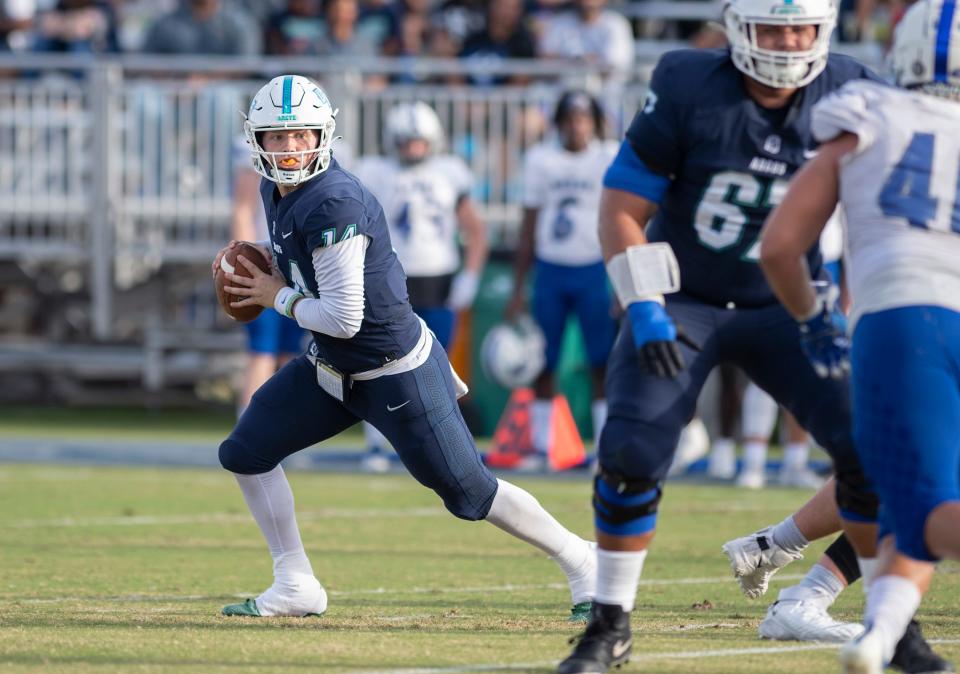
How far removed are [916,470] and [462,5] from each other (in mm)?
12662

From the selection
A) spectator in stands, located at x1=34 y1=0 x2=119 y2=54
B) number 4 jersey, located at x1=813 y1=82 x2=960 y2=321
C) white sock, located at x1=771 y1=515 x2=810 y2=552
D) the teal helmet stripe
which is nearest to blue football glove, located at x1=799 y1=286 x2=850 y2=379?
number 4 jersey, located at x1=813 y1=82 x2=960 y2=321

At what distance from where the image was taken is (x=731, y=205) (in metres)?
5.02

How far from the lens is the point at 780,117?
499 centimetres

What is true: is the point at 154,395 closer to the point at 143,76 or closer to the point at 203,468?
the point at 143,76

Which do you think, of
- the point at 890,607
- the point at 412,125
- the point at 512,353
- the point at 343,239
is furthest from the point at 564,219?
the point at 890,607

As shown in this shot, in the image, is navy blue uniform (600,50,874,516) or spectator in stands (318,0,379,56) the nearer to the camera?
navy blue uniform (600,50,874,516)

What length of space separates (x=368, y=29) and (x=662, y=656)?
37.1 feet

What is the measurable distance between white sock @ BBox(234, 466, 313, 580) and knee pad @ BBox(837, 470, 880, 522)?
1.93m

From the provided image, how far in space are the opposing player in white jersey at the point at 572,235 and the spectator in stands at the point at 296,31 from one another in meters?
4.39

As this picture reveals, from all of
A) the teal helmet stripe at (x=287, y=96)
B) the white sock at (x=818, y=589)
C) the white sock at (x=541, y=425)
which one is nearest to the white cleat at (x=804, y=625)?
the white sock at (x=818, y=589)

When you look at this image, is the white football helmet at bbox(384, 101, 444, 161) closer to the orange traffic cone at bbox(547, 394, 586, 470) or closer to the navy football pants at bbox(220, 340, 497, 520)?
the orange traffic cone at bbox(547, 394, 586, 470)

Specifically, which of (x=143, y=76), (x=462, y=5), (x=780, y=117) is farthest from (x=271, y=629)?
(x=462, y=5)

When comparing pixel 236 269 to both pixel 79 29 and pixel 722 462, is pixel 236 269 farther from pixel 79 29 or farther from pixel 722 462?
pixel 79 29

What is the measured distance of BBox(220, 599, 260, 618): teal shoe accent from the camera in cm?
583
